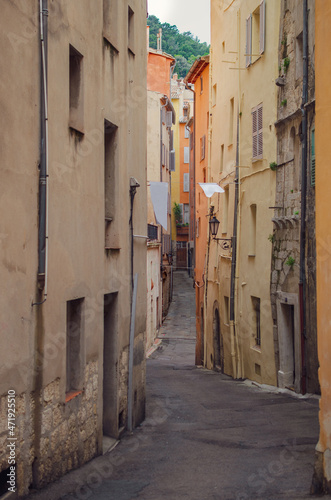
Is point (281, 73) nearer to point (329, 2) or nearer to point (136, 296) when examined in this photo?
point (136, 296)

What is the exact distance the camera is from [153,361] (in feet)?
83.6

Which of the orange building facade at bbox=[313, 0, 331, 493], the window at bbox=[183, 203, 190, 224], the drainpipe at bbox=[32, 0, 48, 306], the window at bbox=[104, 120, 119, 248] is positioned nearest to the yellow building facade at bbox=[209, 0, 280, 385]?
the window at bbox=[104, 120, 119, 248]

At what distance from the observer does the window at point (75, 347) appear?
9.52m

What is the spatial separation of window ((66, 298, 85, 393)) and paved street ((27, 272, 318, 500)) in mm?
1248

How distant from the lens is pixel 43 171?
774cm

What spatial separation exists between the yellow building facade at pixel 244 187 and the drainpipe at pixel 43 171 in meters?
9.70

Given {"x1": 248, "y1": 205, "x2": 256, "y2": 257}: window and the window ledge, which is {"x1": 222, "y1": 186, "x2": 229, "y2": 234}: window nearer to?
{"x1": 248, "y1": 205, "x2": 256, "y2": 257}: window

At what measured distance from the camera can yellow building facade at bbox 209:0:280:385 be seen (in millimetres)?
17109

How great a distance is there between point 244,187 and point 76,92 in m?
10.6

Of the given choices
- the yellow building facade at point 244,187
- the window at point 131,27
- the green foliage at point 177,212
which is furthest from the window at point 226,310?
the green foliage at point 177,212

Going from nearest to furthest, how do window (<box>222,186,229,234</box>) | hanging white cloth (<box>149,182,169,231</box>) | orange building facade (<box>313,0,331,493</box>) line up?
1. orange building facade (<box>313,0,331,493</box>)
2. hanging white cloth (<box>149,182,169,231</box>)
3. window (<box>222,186,229,234</box>)

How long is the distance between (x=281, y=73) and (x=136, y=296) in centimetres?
700

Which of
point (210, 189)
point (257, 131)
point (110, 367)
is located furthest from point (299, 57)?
point (110, 367)

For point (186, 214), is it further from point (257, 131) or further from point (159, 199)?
point (159, 199)
